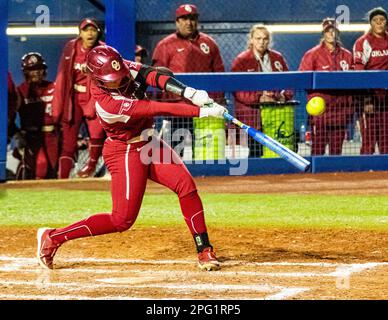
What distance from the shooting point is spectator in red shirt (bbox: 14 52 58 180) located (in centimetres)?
1334

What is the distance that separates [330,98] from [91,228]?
6593 millimetres

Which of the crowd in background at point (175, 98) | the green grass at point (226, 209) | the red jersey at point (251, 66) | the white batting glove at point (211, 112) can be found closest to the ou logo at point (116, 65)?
the white batting glove at point (211, 112)

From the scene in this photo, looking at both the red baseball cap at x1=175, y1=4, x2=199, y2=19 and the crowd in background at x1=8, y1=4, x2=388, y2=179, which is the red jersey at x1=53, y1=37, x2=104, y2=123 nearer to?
the crowd in background at x1=8, y1=4, x2=388, y2=179

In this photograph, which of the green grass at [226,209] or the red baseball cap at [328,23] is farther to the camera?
the red baseball cap at [328,23]

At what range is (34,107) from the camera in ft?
43.8

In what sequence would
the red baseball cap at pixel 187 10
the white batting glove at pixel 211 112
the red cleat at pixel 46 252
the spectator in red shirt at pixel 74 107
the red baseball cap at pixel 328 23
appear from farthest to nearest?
1. the red baseball cap at pixel 328 23
2. the spectator in red shirt at pixel 74 107
3. the red baseball cap at pixel 187 10
4. the red cleat at pixel 46 252
5. the white batting glove at pixel 211 112

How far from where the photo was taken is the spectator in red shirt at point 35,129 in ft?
43.8

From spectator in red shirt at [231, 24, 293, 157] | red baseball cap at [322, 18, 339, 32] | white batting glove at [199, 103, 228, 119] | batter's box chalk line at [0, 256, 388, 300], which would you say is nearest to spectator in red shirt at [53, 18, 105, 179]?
spectator in red shirt at [231, 24, 293, 157]

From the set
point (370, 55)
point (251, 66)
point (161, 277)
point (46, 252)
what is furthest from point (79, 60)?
point (161, 277)

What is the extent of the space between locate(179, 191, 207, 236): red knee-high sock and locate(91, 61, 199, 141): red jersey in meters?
0.57

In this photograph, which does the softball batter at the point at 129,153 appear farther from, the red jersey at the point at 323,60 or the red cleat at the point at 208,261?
the red jersey at the point at 323,60

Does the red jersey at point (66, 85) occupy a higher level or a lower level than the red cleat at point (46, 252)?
higher

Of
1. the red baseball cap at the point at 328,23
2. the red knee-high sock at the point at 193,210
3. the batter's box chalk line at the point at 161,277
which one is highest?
the red baseball cap at the point at 328,23

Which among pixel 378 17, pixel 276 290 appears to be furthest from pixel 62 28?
pixel 276 290
